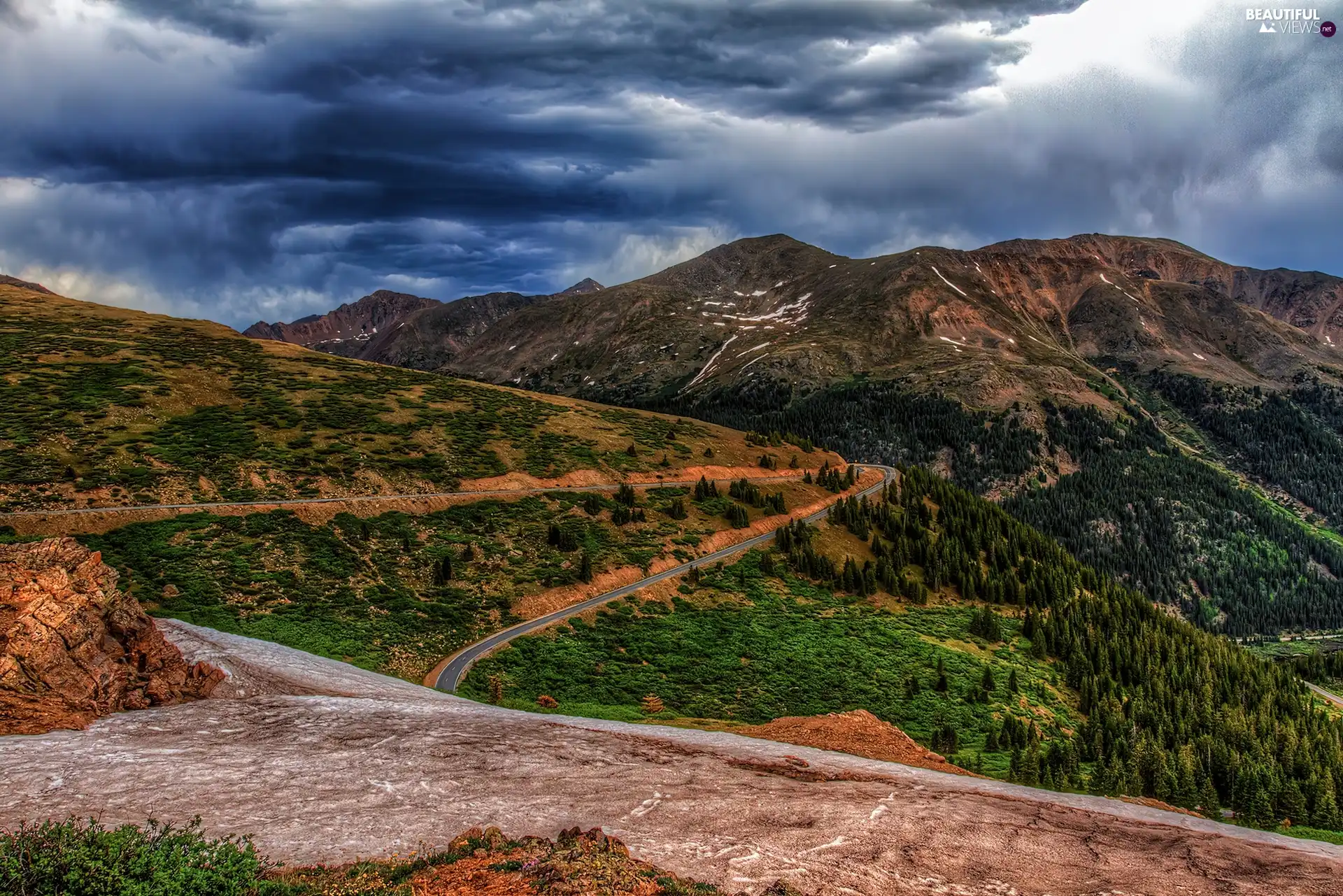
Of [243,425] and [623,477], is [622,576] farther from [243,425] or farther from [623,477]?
[243,425]

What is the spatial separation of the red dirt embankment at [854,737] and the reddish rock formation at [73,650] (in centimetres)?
2477

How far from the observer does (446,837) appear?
700 inches

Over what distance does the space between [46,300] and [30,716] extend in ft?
510

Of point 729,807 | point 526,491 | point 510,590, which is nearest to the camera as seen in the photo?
point 729,807

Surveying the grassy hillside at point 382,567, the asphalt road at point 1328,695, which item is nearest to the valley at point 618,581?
the grassy hillside at point 382,567

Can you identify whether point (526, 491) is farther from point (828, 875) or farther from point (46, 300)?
point (46, 300)

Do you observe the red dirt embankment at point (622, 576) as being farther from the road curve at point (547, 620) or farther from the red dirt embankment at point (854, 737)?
the red dirt embankment at point (854, 737)

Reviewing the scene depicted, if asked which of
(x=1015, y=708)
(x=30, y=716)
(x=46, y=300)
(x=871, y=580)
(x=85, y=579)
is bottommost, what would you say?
(x=1015, y=708)

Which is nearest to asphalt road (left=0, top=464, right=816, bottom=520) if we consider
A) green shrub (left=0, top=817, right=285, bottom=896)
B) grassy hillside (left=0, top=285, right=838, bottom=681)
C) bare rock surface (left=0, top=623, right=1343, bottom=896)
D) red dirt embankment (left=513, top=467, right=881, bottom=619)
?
grassy hillside (left=0, top=285, right=838, bottom=681)

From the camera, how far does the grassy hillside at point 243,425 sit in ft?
223

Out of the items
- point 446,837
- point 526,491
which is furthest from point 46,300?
point 446,837

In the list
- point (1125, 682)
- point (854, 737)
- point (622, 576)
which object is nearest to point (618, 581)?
point (622, 576)

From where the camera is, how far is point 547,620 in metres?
59.8

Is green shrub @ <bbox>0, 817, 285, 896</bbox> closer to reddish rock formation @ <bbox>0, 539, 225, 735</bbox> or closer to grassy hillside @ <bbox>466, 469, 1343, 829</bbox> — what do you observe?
reddish rock formation @ <bbox>0, 539, 225, 735</bbox>
